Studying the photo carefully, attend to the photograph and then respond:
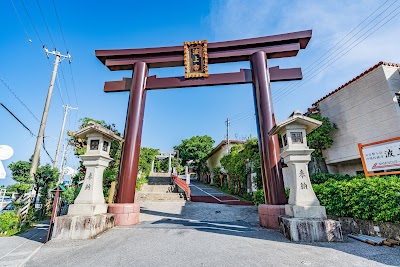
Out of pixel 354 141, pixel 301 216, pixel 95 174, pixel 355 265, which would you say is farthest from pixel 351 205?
pixel 95 174

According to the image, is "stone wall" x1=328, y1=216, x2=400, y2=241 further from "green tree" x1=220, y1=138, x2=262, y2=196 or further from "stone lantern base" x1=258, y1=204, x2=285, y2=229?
"green tree" x1=220, y1=138, x2=262, y2=196

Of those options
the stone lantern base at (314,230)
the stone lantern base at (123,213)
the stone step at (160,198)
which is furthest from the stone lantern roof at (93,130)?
the stone step at (160,198)

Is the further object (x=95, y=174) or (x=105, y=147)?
(x=105, y=147)

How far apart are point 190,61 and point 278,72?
3.44m

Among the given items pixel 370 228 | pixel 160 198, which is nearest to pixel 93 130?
pixel 370 228

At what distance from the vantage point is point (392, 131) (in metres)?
7.39

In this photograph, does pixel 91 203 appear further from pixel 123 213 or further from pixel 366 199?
pixel 366 199

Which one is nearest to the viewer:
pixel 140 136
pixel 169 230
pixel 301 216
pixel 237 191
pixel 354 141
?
pixel 301 216

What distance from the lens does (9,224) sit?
669 centimetres

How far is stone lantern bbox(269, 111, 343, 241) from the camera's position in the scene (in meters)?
4.28

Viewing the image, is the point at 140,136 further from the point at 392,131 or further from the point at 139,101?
the point at 392,131

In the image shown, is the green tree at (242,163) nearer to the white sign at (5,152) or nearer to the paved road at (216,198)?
the paved road at (216,198)

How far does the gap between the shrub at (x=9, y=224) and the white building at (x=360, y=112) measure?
1338 cm

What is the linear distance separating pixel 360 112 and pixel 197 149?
2386 cm
